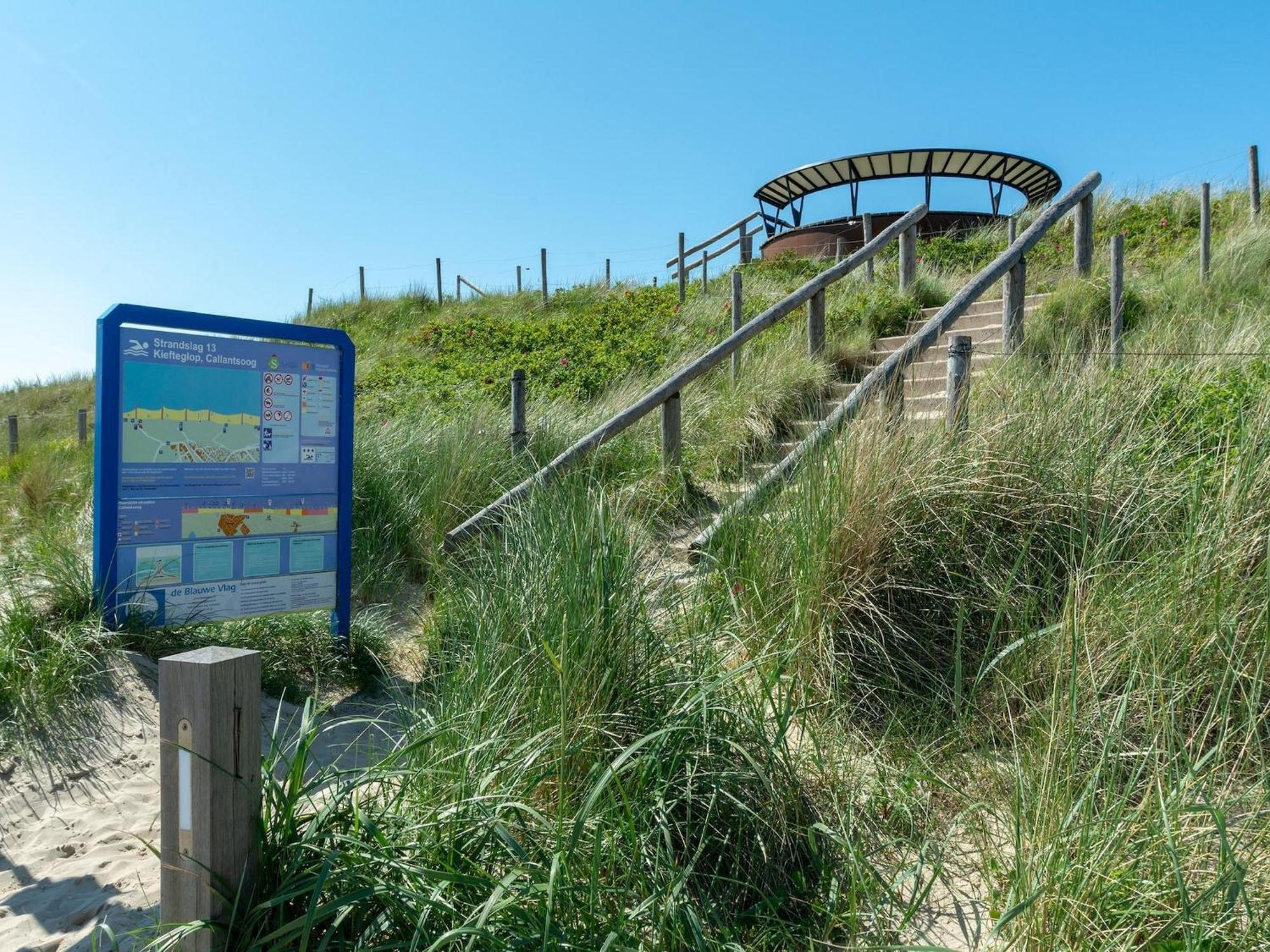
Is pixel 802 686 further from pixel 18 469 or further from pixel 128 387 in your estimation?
pixel 18 469

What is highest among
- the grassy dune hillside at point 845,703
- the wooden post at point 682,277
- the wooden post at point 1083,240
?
the wooden post at point 682,277

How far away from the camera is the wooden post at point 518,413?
23.7 ft

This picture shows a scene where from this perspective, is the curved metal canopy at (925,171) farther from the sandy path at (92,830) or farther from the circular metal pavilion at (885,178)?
the sandy path at (92,830)

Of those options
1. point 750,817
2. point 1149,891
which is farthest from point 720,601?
point 1149,891

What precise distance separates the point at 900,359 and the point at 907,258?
561 centimetres

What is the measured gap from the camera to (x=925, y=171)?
64.4 feet

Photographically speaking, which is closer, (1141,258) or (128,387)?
(128,387)

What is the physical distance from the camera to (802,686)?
3.18 meters

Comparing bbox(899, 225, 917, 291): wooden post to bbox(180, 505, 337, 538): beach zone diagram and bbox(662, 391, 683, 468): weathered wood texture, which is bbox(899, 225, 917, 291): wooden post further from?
bbox(180, 505, 337, 538): beach zone diagram

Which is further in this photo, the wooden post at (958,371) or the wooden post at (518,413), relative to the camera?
the wooden post at (518,413)

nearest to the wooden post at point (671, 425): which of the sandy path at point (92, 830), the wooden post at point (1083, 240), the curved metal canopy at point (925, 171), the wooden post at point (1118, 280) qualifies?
the sandy path at point (92, 830)

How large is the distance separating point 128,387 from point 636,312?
11.8 m

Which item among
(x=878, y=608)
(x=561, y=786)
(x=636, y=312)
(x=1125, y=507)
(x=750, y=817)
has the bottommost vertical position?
(x=750, y=817)

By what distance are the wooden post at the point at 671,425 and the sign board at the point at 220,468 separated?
259 centimetres
